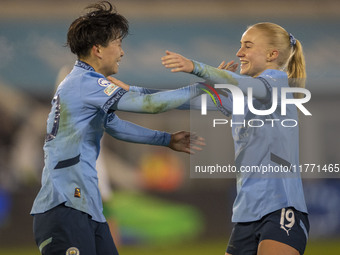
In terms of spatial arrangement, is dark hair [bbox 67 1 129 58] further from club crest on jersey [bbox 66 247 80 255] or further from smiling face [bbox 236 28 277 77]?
club crest on jersey [bbox 66 247 80 255]

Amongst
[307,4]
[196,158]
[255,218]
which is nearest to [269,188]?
[255,218]

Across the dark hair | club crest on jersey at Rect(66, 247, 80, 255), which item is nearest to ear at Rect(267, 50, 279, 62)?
the dark hair

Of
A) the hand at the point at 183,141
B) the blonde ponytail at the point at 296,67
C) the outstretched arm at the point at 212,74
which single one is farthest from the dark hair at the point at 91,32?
the blonde ponytail at the point at 296,67

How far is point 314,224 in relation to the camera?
7152 millimetres

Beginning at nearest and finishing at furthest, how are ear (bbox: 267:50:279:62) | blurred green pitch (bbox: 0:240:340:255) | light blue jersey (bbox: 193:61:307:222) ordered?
light blue jersey (bbox: 193:61:307:222) → ear (bbox: 267:50:279:62) → blurred green pitch (bbox: 0:240:340:255)

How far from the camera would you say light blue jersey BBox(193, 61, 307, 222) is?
2.87 meters

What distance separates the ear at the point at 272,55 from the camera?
323 cm

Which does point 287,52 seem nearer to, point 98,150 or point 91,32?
point 91,32

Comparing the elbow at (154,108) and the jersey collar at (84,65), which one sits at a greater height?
the jersey collar at (84,65)

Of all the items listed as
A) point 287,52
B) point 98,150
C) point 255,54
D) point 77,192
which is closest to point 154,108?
point 98,150

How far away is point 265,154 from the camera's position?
299cm

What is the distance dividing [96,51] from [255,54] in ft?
3.03

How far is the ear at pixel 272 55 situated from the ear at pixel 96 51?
0.97 meters

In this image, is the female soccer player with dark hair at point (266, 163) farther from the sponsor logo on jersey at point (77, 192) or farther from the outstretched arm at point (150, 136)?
the sponsor logo on jersey at point (77, 192)
